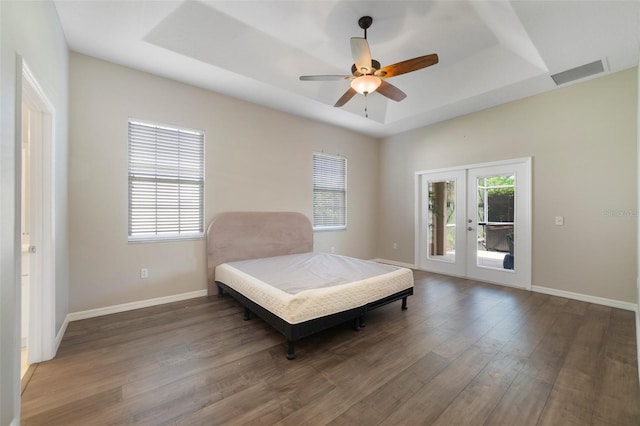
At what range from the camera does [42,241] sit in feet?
6.95

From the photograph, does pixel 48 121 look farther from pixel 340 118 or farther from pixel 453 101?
pixel 453 101

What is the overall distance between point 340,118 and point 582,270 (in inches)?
168

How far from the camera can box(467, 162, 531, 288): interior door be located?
4.08m

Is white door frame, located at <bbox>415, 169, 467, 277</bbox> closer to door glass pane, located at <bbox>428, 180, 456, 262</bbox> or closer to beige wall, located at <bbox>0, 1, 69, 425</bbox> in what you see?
door glass pane, located at <bbox>428, 180, 456, 262</bbox>

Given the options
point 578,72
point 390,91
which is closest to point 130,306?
point 390,91

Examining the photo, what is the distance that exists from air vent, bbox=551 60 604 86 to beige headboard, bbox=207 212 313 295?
407 centimetres

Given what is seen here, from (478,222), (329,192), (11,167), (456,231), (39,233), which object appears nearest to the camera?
(11,167)

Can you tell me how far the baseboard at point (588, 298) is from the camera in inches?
126

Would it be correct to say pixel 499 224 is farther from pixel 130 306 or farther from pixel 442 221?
pixel 130 306

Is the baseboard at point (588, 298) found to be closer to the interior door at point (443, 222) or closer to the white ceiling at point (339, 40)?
the interior door at point (443, 222)

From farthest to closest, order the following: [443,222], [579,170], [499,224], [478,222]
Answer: [443,222], [478,222], [499,224], [579,170]

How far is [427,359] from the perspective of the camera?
2174 mm

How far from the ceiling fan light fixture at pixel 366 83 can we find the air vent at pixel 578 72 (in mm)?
2517

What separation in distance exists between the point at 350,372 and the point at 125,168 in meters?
3.34
